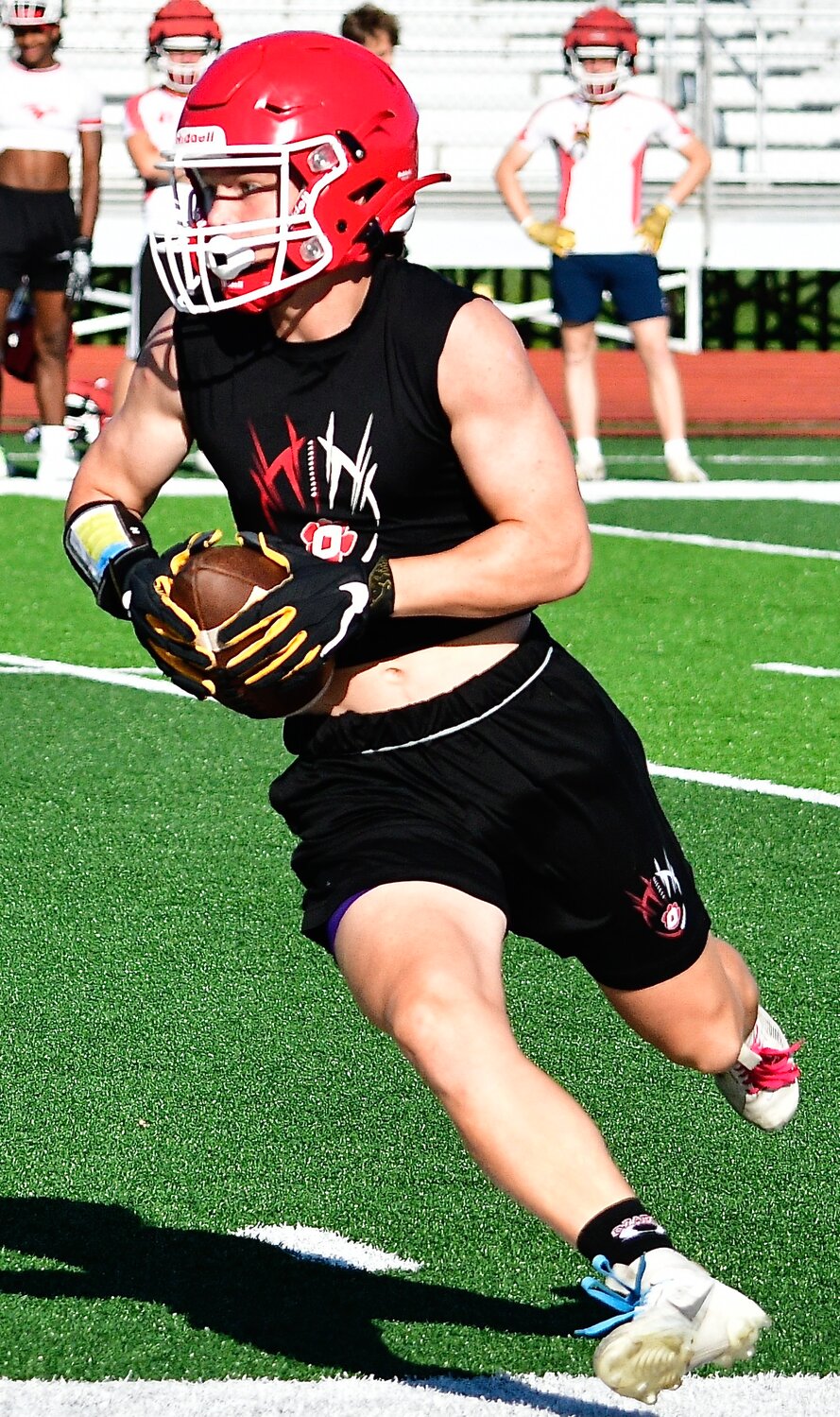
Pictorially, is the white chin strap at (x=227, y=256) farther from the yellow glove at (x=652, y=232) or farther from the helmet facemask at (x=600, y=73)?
the yellow glove at (x=652, y=232)

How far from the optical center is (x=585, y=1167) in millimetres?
2789

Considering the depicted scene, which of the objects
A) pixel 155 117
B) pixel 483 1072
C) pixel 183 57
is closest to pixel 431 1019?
pixel 483 1072

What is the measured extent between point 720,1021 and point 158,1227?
941 millimetres

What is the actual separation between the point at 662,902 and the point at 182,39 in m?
9.10

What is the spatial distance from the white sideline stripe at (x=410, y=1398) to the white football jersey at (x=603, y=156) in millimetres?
10509

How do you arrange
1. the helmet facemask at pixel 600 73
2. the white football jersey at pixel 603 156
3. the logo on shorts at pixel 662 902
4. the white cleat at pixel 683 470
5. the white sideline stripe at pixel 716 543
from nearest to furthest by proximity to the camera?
the logo on shorts at pixel 662 902
the white sideline stripe at pixel 716 543
the helmet facemask at pixel 600 73
the white football jersey at pixel 603 156
the white cleat at pixel 683 470

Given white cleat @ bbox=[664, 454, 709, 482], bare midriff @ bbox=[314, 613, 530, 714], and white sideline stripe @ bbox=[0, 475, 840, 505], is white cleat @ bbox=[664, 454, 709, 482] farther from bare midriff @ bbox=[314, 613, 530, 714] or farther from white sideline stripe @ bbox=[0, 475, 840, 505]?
bare midriff @ bbox=[314, 613, 530, 714]

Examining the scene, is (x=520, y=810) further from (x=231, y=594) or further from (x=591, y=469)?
(x=591, y=469)

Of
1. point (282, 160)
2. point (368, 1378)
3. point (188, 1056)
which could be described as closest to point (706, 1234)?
point (368, 1378)

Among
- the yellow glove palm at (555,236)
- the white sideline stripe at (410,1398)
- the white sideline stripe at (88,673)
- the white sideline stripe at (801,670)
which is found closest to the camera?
the white sideline stripe at (410,1398)

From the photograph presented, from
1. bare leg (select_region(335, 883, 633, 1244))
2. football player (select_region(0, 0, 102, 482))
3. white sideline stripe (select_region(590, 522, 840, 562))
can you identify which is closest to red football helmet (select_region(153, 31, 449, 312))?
bare leg (select_region(335, 883, 633, 1244))

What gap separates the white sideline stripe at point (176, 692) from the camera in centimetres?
652

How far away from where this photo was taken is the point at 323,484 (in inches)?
133

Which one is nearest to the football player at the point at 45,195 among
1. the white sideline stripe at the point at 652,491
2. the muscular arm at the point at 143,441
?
the white sideline stripe at the point at 652,491
